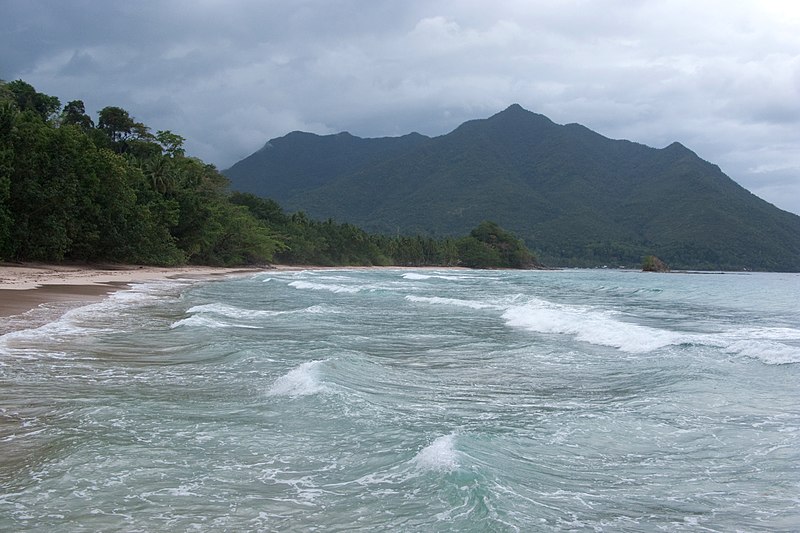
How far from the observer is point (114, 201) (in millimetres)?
39781

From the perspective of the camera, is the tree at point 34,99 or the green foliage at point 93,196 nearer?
the green foliage at point 93,196

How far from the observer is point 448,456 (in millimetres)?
5980

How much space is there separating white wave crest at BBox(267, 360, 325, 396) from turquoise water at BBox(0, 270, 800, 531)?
40 millimetres

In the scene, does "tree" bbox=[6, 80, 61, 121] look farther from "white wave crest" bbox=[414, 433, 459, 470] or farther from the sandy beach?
"white wave crest" bbox=[414, 433, 459, 470]

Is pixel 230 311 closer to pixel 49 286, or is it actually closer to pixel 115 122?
pixel 49 286

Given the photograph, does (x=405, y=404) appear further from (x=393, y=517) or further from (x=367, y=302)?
(x=367, y=302)

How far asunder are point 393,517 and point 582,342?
39.8ft

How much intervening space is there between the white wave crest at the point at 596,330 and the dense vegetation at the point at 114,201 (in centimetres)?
2519

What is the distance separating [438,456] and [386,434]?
1124mm

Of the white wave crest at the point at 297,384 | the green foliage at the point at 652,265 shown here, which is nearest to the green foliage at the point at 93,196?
the white wave crest at the point at 297,384

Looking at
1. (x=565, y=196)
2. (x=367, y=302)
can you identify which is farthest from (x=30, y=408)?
(x=565, y=196)

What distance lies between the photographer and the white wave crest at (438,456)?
580 centimetres

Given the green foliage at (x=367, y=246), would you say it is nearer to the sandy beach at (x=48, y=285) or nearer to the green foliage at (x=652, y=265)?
the green foliage at (x=652, y=265)

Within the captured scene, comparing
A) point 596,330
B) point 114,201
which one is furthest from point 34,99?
point 596,330
